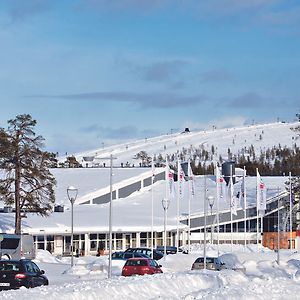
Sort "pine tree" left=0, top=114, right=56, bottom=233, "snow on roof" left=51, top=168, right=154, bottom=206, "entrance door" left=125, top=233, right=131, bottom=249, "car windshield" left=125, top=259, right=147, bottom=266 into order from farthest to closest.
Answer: "snow on roof" left=51, top=168, right=154, bottom=206, "entrance door" left=125, top=233, right=131, bottom=249, "pine tree" left=0, top=114, right=56, bottom=233, "car windshield" left=125, top=259, right=147, bottom=266

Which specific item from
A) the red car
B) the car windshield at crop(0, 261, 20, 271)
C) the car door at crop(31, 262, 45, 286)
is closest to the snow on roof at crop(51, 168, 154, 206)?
the red car

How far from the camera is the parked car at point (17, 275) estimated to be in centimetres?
3134

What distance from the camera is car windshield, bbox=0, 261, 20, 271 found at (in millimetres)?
31641

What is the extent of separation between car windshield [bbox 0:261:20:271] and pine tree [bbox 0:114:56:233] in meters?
29.5

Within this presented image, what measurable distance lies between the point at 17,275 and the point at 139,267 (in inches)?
484

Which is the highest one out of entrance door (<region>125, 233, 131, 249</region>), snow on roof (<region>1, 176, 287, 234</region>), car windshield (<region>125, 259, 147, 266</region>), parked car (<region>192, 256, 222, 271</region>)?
snow on roof (<region>1, 176, 287, 234</region>)

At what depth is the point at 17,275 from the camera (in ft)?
104

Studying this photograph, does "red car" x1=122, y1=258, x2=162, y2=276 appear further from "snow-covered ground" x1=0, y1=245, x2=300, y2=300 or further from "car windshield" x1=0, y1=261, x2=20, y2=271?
"car windshield" x1=0, y1=261, x2=20, y2=271

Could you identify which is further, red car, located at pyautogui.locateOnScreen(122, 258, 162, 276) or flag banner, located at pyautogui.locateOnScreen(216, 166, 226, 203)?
flag banner, located at pyautogui.locateOnScreen(216, 166, 226, 203)

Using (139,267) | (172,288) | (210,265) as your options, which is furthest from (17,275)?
(210,265)

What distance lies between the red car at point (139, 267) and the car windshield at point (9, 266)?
1129 cm

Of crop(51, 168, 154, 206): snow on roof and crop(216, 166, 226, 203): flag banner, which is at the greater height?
crop(51, 168, 154, 206): snow on roof

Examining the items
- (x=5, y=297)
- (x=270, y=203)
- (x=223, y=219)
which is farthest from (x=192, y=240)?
(x=5, y=297)

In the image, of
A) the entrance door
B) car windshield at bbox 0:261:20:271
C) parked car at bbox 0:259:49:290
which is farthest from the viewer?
the entrance door
